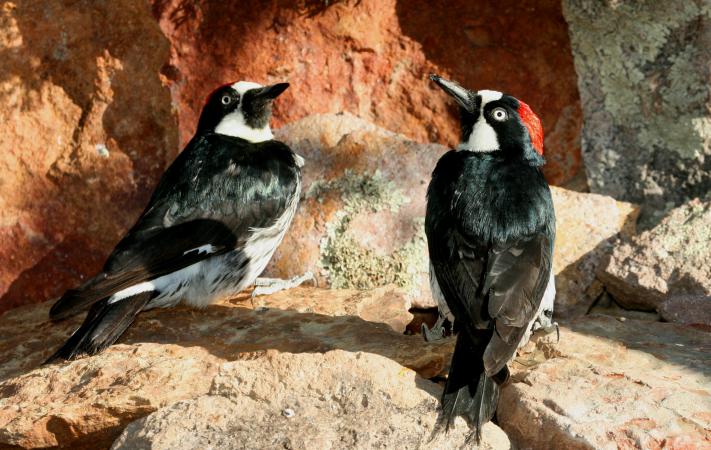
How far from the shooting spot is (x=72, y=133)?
599 cm

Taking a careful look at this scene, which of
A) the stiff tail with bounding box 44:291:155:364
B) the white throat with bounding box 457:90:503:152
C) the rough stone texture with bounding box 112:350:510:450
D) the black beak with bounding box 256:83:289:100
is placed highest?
the black beak with bounding box 256:83:289:100

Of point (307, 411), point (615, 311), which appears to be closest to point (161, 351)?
point (307, 411)

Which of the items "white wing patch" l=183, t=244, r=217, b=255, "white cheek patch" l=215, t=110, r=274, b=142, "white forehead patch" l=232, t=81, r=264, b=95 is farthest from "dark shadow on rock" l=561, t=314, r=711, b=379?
"white forehead patch" l=232, t=81, r=264, b=95

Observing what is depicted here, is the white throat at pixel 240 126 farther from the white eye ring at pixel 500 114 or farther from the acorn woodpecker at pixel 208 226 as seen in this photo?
the white eye ring at pixel 500 114

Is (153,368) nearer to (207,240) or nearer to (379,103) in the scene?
(207,240)

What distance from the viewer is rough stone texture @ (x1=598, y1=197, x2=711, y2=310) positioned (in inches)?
199

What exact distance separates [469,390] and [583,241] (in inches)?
77.5

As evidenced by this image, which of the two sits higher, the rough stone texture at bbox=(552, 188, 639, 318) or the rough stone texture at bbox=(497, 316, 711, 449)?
the rough stone texture at bbox=(552, 188, 639, 318)

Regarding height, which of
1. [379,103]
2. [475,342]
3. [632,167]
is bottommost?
[475,342]

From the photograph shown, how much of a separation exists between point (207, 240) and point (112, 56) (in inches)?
60.8

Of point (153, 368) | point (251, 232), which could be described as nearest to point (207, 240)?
point (251, 232)

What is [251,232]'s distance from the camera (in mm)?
5316

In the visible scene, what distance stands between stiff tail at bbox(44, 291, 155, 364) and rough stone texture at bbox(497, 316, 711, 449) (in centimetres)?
188

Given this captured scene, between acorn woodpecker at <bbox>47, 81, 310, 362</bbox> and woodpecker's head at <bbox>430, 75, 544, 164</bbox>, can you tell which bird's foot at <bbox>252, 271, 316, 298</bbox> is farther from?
woodpecker's head at <bbox>430, 75, 544, 164</bbox>
